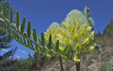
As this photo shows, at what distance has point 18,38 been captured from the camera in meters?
0.72

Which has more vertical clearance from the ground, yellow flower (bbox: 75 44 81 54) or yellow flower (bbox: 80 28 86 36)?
yellow flower (bbox: 80 28 86 36)

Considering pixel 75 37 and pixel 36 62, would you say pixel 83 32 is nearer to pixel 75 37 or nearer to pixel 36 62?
pixel 75 37

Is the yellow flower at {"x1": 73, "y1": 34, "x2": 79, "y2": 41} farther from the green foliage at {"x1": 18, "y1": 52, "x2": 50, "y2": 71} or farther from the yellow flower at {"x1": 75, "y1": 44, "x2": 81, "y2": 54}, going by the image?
the green foliage at {"x1": 18, "y1": 52, "x2": 50, "y2": 71}

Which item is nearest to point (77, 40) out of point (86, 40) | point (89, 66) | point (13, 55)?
point (86, 40)

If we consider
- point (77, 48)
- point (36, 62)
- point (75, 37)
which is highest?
point (36, 62)

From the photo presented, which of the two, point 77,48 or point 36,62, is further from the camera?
point 36,62

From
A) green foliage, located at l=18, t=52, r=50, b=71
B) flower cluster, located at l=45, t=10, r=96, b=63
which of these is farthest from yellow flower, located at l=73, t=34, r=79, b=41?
green foliage, located at l=18, t=52, r=50, b=71

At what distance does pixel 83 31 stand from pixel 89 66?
6005 millimetres

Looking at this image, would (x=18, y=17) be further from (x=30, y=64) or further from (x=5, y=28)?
(x=30, y=64)

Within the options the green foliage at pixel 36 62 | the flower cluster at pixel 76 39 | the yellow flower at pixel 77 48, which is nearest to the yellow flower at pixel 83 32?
the flower cluster at pixel 76 39

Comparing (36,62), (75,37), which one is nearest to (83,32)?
(75,37)

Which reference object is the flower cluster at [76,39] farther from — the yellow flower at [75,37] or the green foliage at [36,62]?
the green foliage at [36,62]

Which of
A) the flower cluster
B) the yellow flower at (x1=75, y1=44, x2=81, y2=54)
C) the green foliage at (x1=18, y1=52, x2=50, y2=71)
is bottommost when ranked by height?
the yellow flower at (x1=75, y1=44, x2=81, y2=54)

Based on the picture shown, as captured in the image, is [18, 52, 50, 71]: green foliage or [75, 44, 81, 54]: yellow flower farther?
[18, 52, 50, 71]: green foliage
